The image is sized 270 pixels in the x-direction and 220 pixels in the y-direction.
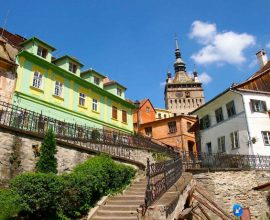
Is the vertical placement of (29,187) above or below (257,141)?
below

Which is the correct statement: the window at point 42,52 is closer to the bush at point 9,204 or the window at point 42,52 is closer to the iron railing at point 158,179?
the iron railing at point 158,179

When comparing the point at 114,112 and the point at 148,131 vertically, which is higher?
the point at 148,131

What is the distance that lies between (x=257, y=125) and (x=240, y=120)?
4.75ft

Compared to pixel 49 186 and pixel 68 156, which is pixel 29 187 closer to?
pixel 49 186

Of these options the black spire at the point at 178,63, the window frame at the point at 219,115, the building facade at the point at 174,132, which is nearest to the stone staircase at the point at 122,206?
the window frame at the point at 219,115

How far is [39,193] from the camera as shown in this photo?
9.65 meters

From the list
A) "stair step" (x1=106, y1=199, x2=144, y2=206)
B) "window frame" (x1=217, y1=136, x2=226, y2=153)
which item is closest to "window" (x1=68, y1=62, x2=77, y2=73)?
"window frame" (x1=217, y1=136, x2=226, y2=153)

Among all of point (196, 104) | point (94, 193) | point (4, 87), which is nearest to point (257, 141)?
point (94, 193)

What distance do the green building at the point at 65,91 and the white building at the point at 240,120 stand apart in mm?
9993

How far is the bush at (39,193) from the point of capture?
9.57m

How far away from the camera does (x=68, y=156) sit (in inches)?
552

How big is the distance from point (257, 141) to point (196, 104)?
7512cm

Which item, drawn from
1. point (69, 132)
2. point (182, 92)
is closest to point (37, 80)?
point (69, 132)

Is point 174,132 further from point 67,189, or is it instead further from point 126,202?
point 67,189
